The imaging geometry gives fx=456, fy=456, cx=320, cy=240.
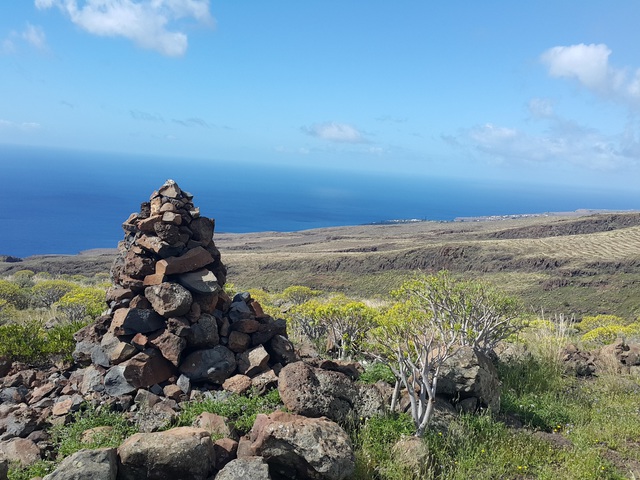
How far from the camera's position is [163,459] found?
4727mm

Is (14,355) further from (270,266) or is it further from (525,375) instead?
(270,266)

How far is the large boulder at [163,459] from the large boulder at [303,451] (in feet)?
2.07

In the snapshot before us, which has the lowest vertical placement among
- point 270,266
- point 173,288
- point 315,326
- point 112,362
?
point 270,266

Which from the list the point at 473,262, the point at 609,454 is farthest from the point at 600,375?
the point at 473,262

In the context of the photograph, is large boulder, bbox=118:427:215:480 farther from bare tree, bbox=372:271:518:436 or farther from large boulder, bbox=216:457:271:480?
bare tree, bbox=372:271:518:436

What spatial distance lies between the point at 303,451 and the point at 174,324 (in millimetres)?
3475

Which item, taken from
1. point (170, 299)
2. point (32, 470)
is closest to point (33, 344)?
point (170, 299)

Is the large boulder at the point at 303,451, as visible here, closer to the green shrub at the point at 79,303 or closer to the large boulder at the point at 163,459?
the large boulder at the point at 163,459

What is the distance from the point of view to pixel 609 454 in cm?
657

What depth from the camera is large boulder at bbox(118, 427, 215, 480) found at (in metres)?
4.73

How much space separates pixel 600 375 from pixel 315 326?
7.37 meters

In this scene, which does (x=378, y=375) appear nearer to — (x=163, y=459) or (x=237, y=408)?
(x=237, y=408)

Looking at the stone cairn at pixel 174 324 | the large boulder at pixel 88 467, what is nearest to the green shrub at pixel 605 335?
the stone cairn at pixel 174 324

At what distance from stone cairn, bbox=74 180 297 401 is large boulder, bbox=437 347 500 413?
272 cm
